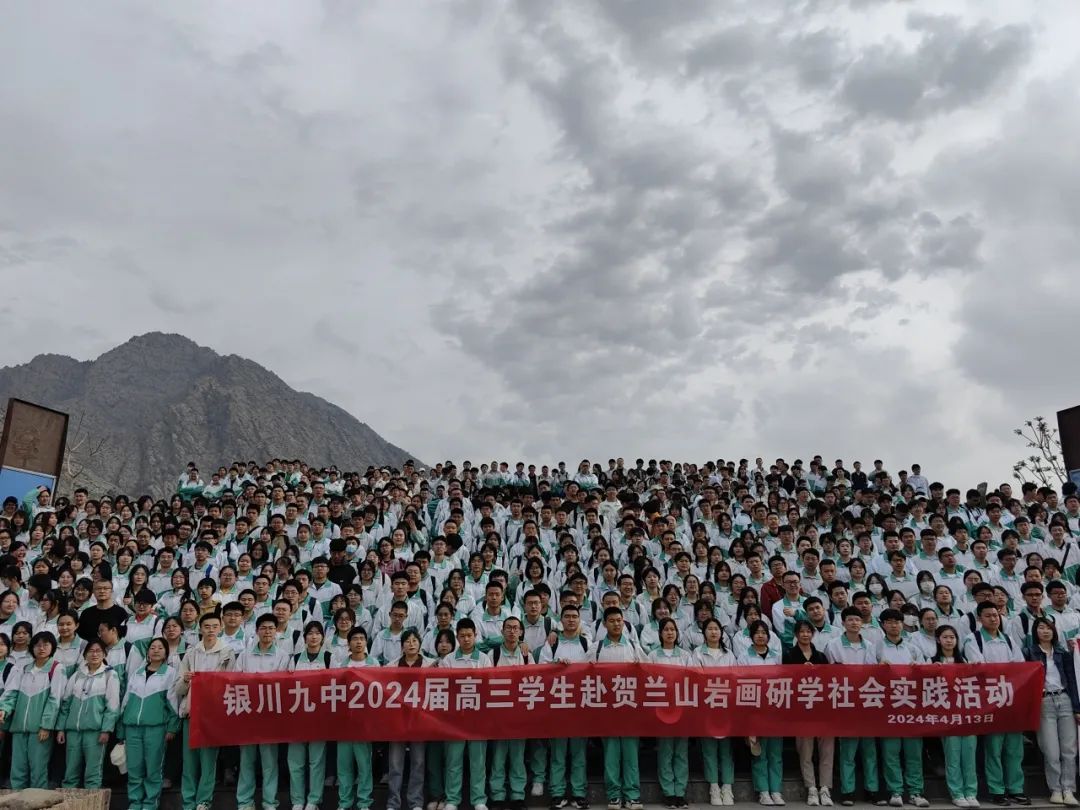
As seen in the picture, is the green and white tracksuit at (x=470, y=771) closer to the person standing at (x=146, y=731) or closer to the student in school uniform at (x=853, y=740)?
the person standing at (x=146, y=731)

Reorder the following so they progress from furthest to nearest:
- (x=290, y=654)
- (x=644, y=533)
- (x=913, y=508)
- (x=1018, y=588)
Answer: (x=913, y=508), (x=644, y=533), (x=1018, y=588), (x=290, y=654)

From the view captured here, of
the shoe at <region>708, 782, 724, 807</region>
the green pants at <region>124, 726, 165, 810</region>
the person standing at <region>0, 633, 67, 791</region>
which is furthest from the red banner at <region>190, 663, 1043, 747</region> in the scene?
the person standing at <region>0, 633, 67, 791</region>

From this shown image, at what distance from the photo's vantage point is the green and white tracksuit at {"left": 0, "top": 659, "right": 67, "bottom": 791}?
745 centimetres

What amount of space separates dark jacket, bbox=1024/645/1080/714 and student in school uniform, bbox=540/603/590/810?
15.5 feet

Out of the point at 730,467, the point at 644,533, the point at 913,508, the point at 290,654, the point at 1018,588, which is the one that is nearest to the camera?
the point at 290,654

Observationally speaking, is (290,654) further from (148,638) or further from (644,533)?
(644,533)

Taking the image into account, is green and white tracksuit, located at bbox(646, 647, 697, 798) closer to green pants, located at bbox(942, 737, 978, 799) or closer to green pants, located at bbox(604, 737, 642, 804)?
green pants, located at bbox(604, 737, 642, 804)

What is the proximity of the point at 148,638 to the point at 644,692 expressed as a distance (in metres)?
5.19

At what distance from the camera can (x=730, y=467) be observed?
661 inches

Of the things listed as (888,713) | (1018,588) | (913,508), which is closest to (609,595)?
(888,713)

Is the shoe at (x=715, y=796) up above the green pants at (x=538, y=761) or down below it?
below

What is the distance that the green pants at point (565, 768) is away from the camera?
7.57 meters

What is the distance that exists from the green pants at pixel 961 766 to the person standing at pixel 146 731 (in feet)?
25.3

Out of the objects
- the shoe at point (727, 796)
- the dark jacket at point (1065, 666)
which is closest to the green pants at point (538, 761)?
the shoe at point (727, 796)
